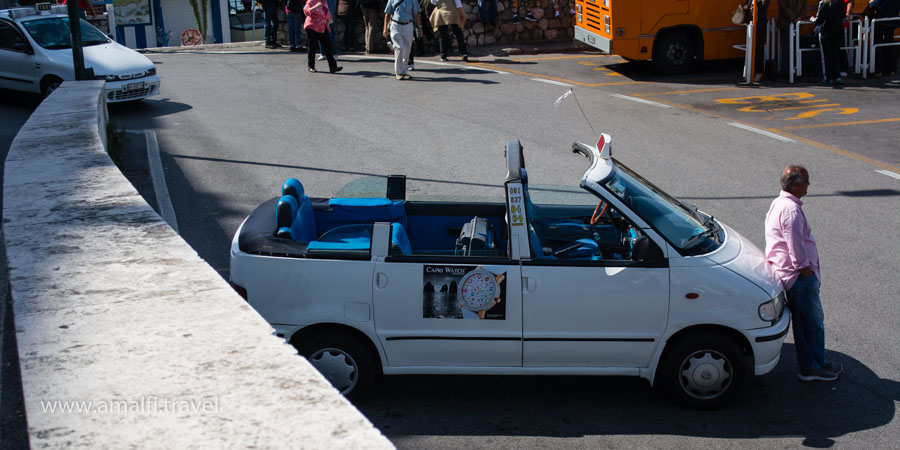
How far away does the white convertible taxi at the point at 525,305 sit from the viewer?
5.66 m

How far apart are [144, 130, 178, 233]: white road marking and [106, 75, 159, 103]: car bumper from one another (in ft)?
5.26

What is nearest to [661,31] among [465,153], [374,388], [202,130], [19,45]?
[465,153]

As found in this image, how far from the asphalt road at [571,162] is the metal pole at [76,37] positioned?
3.91 feet

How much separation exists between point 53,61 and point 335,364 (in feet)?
40.7

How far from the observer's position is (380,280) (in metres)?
5.65

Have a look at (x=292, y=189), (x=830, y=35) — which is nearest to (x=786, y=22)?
(x=830, y=35)

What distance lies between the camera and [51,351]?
2.90 meters

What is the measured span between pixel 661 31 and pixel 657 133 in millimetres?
5312

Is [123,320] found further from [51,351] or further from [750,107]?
[750,107]

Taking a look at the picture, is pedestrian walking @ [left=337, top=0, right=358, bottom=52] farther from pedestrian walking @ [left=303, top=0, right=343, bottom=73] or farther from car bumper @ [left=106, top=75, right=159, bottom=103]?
car bumper @ [left=106, top=75, right=159, bottom=103]

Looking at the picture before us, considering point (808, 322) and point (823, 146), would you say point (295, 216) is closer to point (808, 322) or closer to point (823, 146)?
point (808, 322)

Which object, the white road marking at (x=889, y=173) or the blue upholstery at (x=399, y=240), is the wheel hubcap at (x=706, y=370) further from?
the white road marking at (x=889, y=173)

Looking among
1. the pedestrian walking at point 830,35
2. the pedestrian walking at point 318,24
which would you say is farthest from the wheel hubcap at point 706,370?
the pedestrian walking at point 318,24

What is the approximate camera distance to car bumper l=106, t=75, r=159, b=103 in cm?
1533
